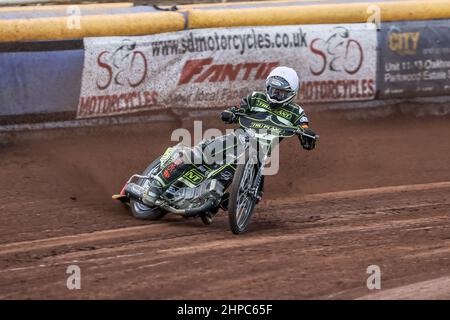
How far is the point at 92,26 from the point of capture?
1304 centimetres

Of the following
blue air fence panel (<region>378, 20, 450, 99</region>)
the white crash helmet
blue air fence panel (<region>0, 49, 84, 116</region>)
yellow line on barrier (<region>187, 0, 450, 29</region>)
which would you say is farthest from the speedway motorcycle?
blue air fence panel (<region>378, 20, 450, 99</region>)

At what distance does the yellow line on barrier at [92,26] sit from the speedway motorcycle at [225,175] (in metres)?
3.59

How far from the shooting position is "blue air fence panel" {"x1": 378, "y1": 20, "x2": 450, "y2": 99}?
1532 cm

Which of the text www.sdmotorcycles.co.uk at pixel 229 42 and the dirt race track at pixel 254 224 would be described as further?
the text www.sdmotorcycles.co.uk at pixel 229 42

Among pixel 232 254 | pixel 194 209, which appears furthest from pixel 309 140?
pixel 232 254

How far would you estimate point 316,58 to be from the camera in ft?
48.6

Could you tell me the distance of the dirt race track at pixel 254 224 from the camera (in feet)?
24.0

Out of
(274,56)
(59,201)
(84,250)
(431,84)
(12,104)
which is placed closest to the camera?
(84,250)

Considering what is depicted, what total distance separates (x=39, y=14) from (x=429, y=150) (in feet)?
20.9

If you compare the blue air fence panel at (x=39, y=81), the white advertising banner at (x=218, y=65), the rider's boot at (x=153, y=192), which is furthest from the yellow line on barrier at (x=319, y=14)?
the rider's boot at (x=153, y=192)

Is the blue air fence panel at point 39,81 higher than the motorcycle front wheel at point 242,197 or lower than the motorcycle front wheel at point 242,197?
higher

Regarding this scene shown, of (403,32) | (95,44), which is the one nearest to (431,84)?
(403,32)

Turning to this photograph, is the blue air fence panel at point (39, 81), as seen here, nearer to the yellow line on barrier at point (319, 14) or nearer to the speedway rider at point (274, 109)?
the yellow line on barrier at point (319, 14)
